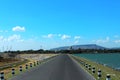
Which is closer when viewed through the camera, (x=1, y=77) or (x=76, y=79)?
(x=1, y=77)

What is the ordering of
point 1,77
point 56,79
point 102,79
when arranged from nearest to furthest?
point 1,77
point 56,79
point 102,79

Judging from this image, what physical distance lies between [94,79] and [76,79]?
1472 millimetres

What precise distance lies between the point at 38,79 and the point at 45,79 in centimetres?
56

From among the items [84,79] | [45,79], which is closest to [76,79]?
[84,79]

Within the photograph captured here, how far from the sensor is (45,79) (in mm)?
21359

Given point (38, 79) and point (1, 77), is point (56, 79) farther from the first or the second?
point (1, 77)

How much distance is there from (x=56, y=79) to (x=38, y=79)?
52.7 inches

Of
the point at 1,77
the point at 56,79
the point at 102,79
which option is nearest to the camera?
the point at 1,77

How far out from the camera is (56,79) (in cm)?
2112

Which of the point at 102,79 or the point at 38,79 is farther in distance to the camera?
the point at 102,79

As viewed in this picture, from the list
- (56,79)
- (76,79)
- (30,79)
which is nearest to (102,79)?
(76,79)

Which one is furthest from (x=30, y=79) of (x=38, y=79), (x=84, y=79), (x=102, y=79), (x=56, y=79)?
(x=102, y=79)

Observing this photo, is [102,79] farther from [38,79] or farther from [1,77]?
[1,77]

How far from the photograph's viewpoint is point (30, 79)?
72.1ft
